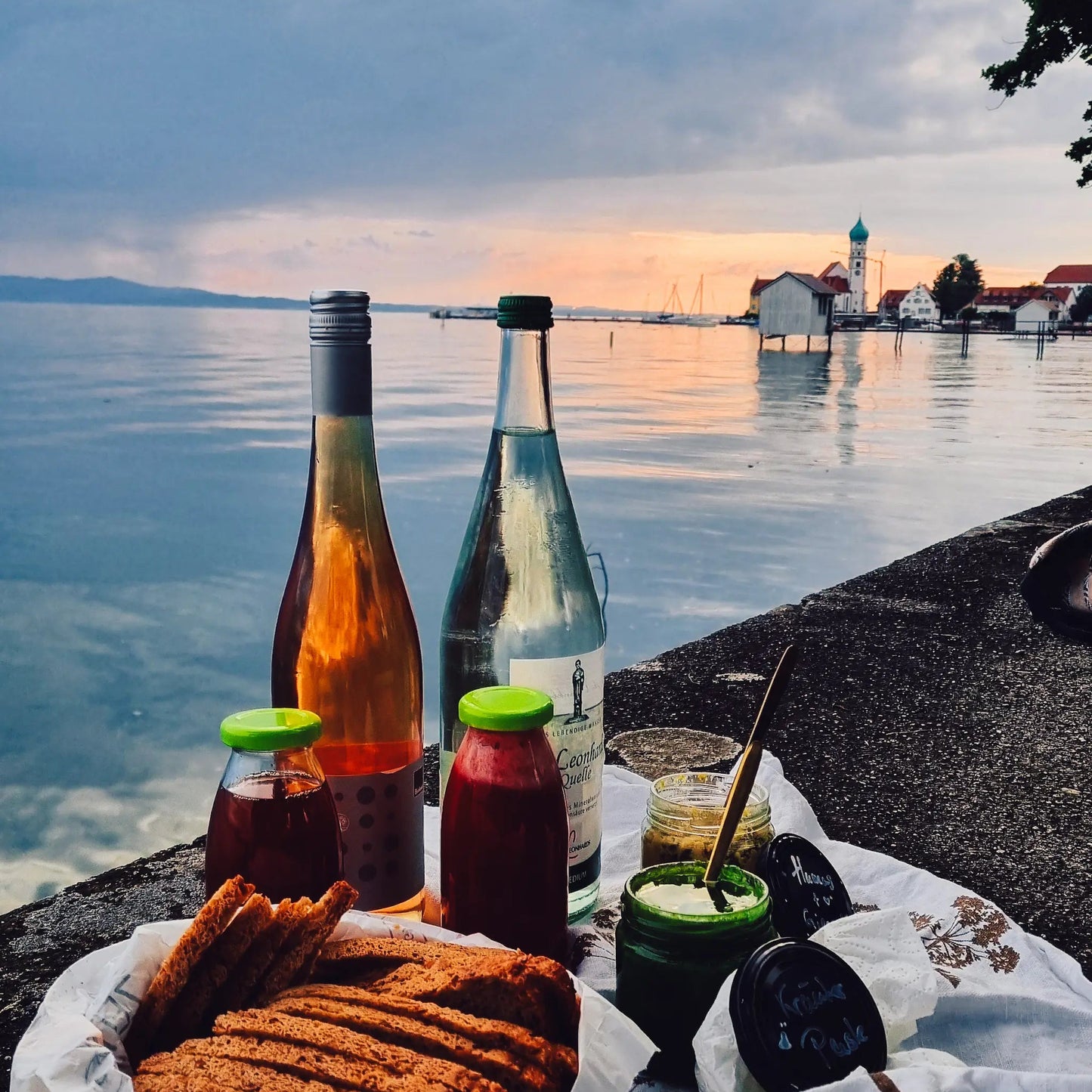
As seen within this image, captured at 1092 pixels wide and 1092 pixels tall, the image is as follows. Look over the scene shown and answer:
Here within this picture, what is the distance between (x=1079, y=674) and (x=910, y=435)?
1718cm

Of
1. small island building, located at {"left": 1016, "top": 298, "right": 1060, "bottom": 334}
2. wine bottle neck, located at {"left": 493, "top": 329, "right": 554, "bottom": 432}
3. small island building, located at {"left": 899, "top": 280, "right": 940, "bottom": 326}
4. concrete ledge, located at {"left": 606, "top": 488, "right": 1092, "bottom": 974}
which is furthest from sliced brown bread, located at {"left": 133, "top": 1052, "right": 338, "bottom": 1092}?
small island building, located at {"left": 899, "top": 280, "right": 940, "bottom": 326}

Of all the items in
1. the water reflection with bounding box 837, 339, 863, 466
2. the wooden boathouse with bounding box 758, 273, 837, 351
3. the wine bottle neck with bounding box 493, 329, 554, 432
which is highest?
the wooden boathouse with bounding box 758, 273, 837, 351

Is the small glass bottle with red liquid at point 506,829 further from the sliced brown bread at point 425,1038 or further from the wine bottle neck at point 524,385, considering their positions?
the wine bottle neck at point 524,385

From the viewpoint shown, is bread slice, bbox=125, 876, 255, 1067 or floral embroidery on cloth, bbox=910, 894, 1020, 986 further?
floral embroidery on cloth, bbox=910, 894, 1020, 986

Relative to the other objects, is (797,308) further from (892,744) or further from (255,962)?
(255,962)

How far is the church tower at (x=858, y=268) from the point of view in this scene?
318 feet

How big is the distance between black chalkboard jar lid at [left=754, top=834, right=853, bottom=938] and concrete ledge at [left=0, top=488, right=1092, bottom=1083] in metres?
0.39

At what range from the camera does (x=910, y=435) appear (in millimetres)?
18875

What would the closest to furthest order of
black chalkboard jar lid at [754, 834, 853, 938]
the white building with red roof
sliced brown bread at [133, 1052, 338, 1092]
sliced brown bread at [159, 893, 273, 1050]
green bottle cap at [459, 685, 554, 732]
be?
1. sliced brown bread at [133, 1052, 338, 1092]
2. sliced brown bread at [159, 893, 273, 1050]
3. green bottle cap at [459, 685, 554, 732]
4. black chalkboard jar lid at [754, 834, 853, 938]
5. the white building with red roof

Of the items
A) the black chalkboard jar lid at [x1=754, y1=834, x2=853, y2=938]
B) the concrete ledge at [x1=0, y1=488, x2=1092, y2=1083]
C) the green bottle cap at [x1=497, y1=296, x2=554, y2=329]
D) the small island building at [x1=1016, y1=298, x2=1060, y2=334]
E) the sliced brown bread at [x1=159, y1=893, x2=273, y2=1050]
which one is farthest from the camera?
the small island building at [x1=1016, y1=298, x2=1060, y2=334]

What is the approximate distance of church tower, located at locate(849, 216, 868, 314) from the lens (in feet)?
318

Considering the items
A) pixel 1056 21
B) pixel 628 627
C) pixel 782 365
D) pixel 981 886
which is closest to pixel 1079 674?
pixel 981 886

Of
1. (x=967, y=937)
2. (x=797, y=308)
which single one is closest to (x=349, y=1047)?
(x=967, y=937)

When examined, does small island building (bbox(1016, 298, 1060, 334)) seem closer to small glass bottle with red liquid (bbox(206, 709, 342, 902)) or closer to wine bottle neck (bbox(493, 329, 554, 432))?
wine bottle neck (bbox(493, 329, 554, 432))
